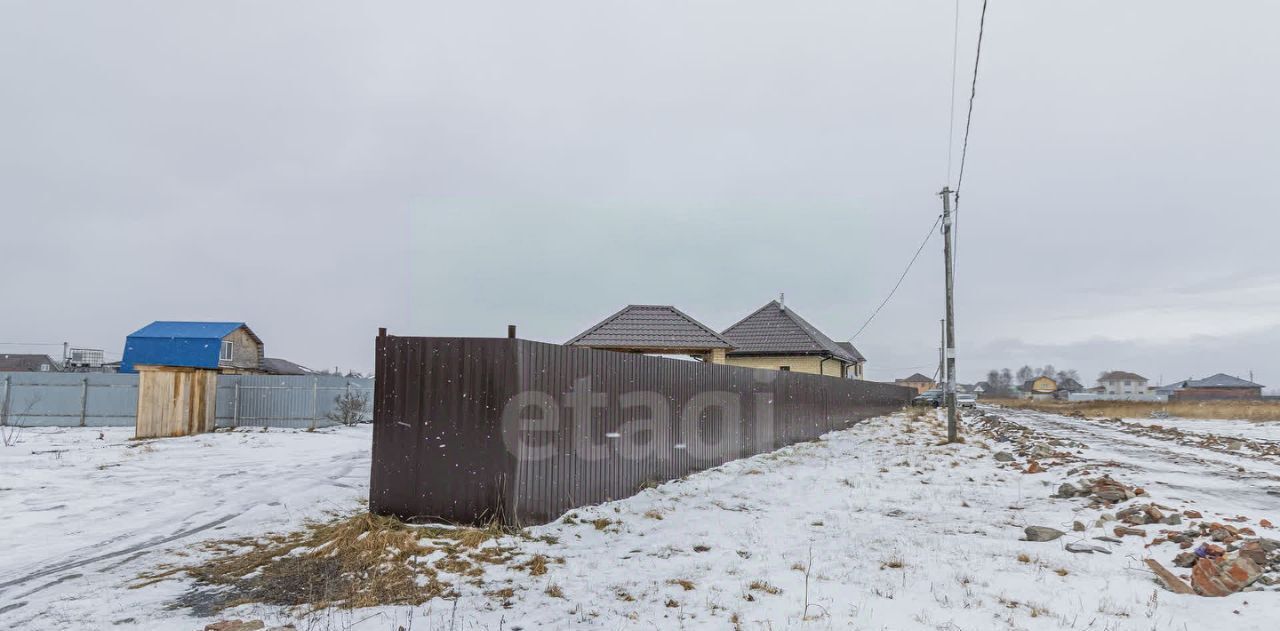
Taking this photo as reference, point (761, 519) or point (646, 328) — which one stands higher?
point (646, 328)

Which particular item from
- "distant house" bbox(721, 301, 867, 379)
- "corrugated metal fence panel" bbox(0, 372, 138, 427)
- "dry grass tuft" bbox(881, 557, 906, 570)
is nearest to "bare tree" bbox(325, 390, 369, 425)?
"corrugated metal fence panel" bbox(0, 372, 138, 427)

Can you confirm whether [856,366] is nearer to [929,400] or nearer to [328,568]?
[929,400]

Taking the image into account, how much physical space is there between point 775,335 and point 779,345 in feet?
2.72

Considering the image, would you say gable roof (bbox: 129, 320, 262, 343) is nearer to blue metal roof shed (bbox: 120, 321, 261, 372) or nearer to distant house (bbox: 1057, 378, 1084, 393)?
blue metal roof shed (bbox: 120, 321, 261, 372)

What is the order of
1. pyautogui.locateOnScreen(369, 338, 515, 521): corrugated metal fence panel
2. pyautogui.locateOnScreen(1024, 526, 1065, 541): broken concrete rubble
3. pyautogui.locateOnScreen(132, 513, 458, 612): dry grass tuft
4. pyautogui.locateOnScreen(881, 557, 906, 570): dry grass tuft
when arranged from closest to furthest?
pyautogui.locateOnScreen(132, 513, 458, 612): dry grass tuft
pyautogui.locateOnScreen(881, 557, 906, 570): dry grass tuft
pyautogui.locateOnScreen(1024, 526, 1065, 541): broken concrete rubble
pyautogui.locateOnScreen(369, 338, 515, 521): corrugated metal fence panel

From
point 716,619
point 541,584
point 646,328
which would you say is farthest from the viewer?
point 646,328

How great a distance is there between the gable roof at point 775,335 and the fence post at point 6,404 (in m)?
26.9

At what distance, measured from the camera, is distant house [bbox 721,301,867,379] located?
28.7 meters

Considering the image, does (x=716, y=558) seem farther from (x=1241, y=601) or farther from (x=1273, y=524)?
(x=1273, y=524)

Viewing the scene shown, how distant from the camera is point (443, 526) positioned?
21.8 ft

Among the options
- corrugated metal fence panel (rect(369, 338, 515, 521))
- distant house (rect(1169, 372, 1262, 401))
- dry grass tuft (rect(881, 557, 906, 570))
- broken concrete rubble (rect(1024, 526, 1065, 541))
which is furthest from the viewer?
distant house (rect(1169, 372, 1262, 401))

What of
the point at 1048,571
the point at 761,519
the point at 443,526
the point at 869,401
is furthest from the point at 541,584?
the point at 869,401

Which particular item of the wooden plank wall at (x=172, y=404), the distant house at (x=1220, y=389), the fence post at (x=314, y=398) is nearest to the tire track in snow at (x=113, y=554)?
the wooden plank wall at (x=172, y=404)

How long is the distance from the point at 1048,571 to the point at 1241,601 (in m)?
1.14
